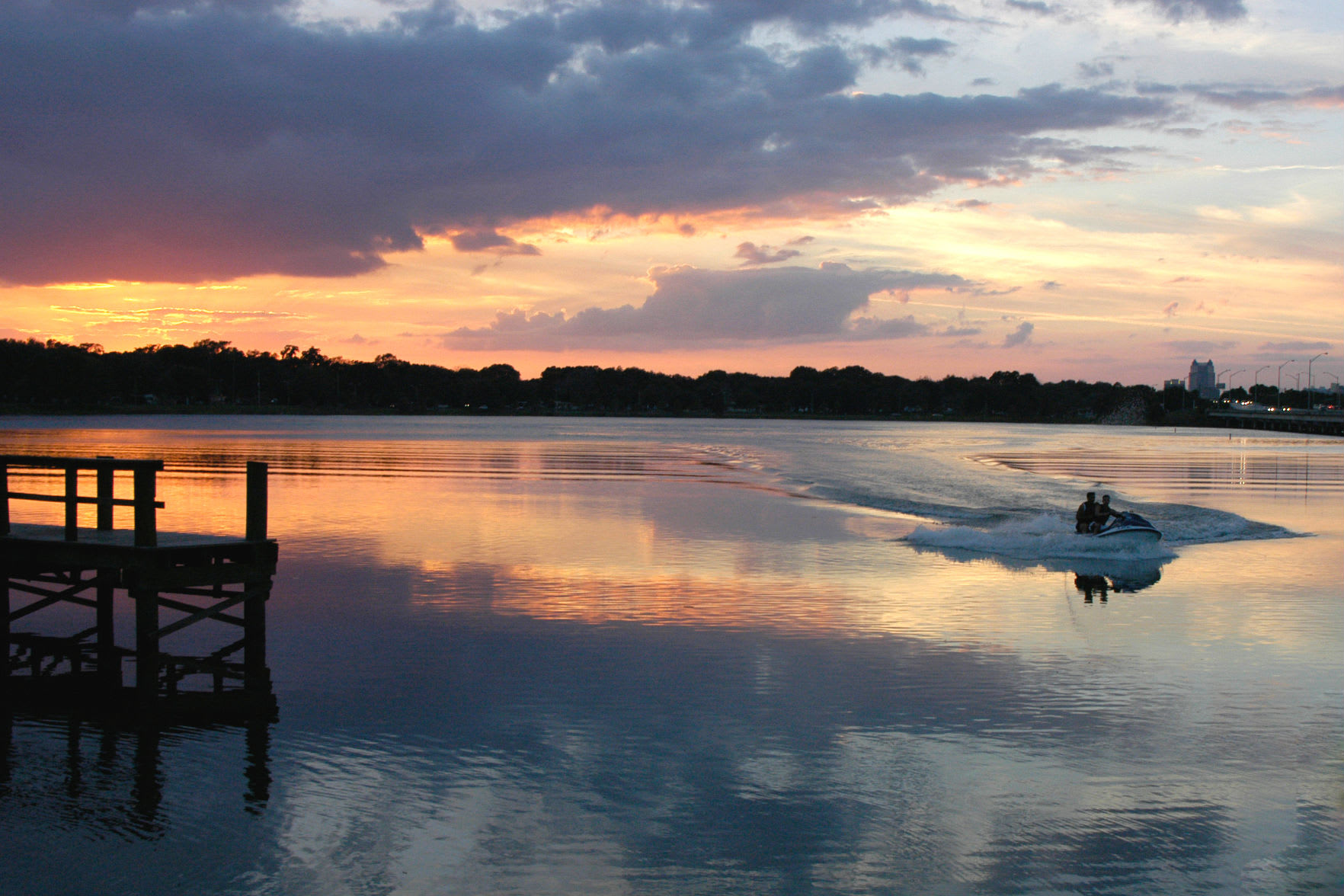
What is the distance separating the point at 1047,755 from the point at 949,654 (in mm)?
4218

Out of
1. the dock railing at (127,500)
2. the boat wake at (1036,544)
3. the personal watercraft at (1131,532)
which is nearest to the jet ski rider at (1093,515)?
the boat wake at (1036,544)

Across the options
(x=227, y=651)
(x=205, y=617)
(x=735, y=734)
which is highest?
(x=205, y=617)

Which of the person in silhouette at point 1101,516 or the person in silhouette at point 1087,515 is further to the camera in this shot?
the person in silhouette at point 1087,515

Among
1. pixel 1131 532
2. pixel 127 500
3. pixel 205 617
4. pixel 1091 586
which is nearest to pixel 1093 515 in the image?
pixel 1131 532

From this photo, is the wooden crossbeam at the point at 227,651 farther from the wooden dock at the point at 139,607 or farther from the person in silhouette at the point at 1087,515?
the person in silhouette at the point at 1087,515

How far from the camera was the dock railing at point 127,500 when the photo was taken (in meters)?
13.7

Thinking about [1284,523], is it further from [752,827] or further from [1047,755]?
[752,827]

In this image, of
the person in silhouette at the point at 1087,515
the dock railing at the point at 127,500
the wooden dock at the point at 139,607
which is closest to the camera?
the wooden dock at the point at 139,607

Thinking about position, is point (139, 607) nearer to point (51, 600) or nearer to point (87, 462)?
point (87, 462)

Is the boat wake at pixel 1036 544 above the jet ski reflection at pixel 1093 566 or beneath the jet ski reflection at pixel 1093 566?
above

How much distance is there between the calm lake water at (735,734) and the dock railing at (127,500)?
86.6 inches

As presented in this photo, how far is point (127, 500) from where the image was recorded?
44.0 ft

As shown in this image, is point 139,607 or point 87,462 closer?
point 139,607

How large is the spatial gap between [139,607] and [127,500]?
1343 mm
